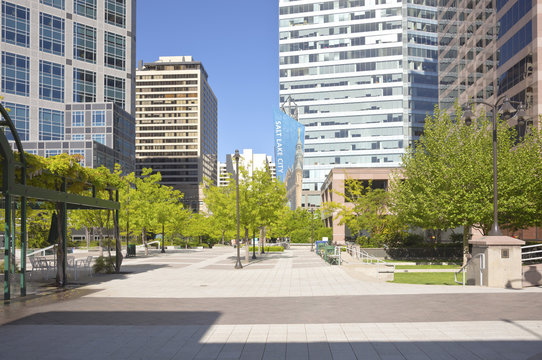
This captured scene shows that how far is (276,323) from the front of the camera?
11.1m

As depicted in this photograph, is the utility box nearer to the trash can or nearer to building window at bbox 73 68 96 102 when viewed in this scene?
the trash can

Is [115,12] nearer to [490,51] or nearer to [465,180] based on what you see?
[490,51]

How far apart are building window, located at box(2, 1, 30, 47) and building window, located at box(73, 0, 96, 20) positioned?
351 inches

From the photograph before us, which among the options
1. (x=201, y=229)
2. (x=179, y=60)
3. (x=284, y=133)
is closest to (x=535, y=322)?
(x=201, y=229)

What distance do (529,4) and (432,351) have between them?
167 feet

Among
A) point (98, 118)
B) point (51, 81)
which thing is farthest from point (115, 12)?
point (98, 118)

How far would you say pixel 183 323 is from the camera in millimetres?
11242

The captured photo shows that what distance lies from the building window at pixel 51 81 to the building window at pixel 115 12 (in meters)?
14.1

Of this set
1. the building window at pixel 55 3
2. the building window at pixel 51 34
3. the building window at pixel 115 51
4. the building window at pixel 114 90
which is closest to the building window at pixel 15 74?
the building window at pixel 51 34

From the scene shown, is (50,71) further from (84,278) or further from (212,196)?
(84,278)

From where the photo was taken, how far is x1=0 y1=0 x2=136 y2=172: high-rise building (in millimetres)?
78062

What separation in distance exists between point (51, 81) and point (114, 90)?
11.8 meters

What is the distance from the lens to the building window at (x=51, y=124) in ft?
267

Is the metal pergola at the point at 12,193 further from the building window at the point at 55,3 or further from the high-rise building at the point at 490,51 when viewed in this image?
the building window at the point at 55,3
